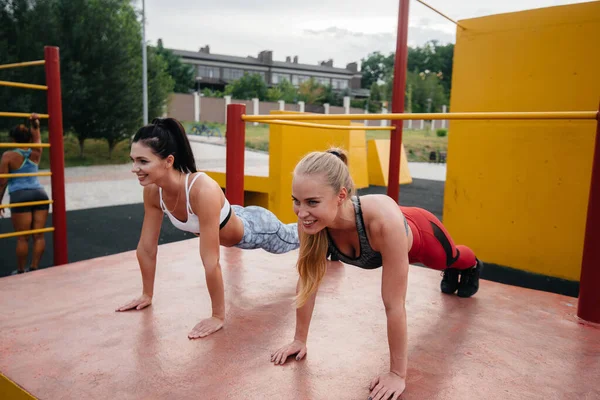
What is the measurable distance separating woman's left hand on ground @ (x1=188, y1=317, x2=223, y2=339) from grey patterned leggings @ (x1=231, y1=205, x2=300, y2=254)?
23.2 inches

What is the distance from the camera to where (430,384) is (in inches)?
68.2

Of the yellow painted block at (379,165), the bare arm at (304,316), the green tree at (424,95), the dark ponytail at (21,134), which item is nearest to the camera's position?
the bare arm at (304,316)

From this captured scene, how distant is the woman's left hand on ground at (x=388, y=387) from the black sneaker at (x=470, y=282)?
121 cm

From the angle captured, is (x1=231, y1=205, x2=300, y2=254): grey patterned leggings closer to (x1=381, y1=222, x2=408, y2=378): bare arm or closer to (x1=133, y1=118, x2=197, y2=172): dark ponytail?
(x1=133, y1=118, x2=197, y2=172): dark ponytail

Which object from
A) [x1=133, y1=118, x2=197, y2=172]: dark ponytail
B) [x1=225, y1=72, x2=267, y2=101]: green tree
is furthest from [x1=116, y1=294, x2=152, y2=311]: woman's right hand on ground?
[x1=225, y1=72, x2=267, y2=101]: green tree

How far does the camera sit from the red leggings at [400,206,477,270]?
217cm

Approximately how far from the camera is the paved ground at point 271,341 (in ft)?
5.62

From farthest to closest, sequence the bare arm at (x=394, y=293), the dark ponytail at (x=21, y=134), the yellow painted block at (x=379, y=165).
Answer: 1. the yellow painted block at (x=379, y=165)
2. the dark ponytail at (x=21, y=134)
3. the bare arm at (x=394, y=293)

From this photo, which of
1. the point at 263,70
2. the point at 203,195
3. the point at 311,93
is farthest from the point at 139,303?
the point at 263,70

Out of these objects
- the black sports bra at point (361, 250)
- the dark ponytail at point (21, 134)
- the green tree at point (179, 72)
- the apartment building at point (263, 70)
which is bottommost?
the black sports bra at point (361, 250)

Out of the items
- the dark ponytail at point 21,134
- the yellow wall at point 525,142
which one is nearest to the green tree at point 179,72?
the dark ponytail at point 21,134

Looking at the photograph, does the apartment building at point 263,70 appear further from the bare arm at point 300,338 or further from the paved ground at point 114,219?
the bare arm at point 300,338

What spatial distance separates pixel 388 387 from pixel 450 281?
1.28 metres

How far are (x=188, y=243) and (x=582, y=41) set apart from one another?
3.67m
